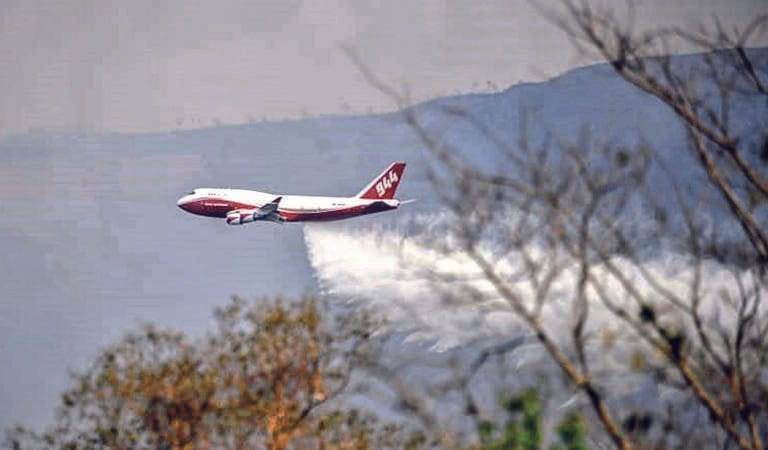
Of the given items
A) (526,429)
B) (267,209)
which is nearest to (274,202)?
(267,209)

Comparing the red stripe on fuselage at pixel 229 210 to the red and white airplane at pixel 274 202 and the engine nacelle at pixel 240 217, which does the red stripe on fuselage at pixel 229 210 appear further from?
the engine nacelle at pixel 240 217

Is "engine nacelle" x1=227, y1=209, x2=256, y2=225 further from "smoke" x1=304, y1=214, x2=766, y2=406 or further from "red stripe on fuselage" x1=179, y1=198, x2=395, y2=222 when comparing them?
"smoke" x1=304, y1=214, x2=766, y2=406

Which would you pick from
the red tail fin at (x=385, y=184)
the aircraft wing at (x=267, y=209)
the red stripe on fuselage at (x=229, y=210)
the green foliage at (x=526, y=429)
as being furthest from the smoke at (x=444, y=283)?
the green foliage at (x=526, y=429)

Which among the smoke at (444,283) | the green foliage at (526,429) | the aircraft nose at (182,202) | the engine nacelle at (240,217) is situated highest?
the aircraft nose at (182,202)

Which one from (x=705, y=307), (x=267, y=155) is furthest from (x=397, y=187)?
(x=705, y=307)

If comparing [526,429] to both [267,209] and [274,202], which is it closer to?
[267,209]

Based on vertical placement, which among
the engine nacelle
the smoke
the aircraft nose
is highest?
the aircraft nose

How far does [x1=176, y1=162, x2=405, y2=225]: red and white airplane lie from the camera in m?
52.9

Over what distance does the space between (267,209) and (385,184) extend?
144 inches

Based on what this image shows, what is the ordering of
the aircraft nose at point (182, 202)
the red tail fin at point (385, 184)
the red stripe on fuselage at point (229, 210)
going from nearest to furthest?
1. the red stripe on fuselage at point (229, 210)
2. the aircraft nose at point (182, 202)
3. the red tail fin at point (385, 184)

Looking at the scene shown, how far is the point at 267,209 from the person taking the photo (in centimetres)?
5334

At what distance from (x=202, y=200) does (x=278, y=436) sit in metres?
27.6

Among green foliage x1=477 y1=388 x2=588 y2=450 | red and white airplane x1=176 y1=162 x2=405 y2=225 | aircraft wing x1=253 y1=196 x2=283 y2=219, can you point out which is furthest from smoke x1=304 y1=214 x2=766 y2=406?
green foliage x1=477 y1=388 x2=588 y2=450

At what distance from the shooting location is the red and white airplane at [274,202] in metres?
52.9
